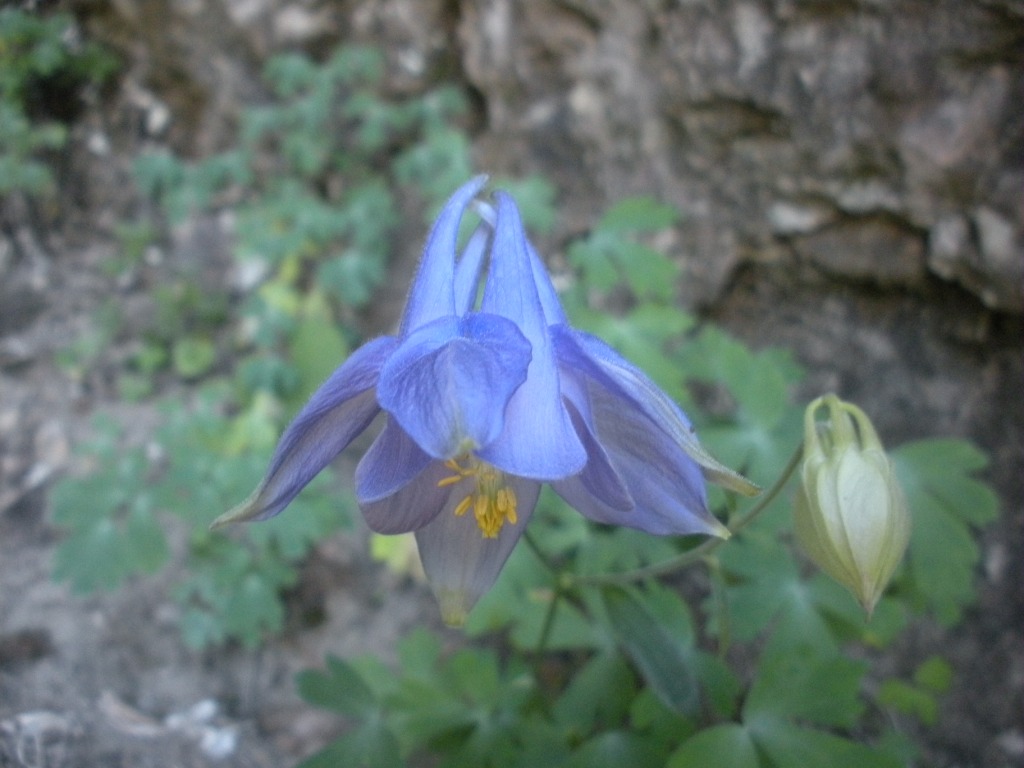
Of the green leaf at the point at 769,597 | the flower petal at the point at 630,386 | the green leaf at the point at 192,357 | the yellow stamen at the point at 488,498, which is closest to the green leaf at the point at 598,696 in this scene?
the green leaf at the point at 769,597


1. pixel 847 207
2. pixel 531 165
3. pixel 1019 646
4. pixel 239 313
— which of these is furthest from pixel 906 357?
pixel 239 313

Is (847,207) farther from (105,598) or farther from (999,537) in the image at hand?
(105,598)

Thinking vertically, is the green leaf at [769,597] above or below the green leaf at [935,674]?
above

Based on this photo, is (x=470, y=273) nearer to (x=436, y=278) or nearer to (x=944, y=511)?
(x=436, y=278)

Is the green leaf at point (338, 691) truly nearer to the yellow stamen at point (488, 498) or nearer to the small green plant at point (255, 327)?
the small green plant at point (255, 327)

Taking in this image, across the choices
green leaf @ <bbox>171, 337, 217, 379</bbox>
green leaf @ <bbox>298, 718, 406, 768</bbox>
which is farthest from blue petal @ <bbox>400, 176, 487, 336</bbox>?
green leaf @ <bbox>171, 337, 217, 379</bbox>

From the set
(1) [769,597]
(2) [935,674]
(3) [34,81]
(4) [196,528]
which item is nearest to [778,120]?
(1) [769,597]

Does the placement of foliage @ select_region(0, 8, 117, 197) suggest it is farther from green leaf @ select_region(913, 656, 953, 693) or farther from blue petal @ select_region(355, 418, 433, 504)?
green leaf @ select_region(913, 656, 953, 693)

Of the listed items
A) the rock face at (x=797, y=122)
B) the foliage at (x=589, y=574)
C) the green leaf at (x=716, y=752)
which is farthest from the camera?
the rock face at (x=797, y=122)

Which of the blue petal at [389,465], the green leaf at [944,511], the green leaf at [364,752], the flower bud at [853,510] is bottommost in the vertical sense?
the green leaf at [364,752]
